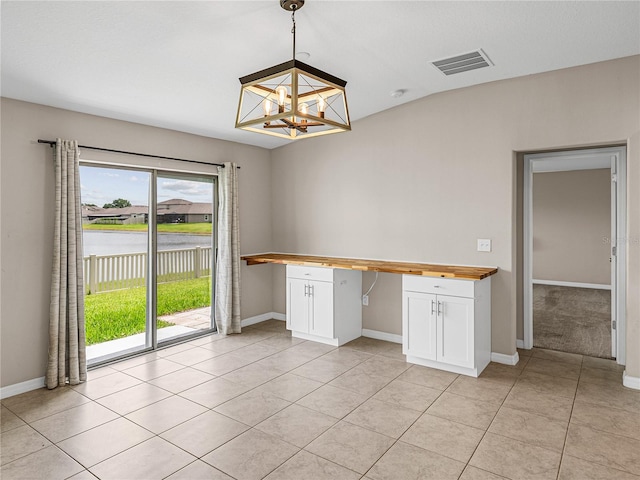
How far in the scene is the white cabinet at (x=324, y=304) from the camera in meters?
4.47

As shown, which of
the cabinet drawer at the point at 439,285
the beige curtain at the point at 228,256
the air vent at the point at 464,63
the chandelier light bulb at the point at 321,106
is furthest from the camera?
the beige curtain at the point at 228,256

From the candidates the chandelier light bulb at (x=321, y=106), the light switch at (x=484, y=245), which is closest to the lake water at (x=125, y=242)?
the chandelier light bulb at (x=321, y=106)

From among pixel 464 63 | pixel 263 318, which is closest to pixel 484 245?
pixel 464 63

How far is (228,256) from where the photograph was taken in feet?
16.1

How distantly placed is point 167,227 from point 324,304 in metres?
1.98

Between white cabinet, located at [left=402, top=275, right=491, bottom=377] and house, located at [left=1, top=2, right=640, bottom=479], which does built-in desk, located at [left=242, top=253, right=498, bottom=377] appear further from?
house, located at [left=1, top=2, right=640, bottom=479]

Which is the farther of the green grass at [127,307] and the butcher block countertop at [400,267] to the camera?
the green grass at [127,307]

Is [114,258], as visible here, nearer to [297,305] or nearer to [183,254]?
[183,254]

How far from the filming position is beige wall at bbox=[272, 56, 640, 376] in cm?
338

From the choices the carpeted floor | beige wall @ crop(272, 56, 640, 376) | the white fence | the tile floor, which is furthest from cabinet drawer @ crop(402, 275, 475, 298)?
the white fence

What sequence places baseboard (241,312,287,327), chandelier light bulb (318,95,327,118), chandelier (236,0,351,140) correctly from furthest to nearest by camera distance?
1. baseboard (241,312,287,327)
2. chandelier light bulb (318,95,327,118)
3. chandelier (236,0,351,140)

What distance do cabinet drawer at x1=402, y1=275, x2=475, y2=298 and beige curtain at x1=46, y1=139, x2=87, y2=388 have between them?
3026 millimetres

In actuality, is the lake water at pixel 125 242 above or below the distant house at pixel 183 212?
below

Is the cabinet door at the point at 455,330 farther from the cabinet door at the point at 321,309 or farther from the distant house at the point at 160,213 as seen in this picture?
the distant house at the point at 160,213
